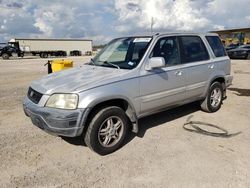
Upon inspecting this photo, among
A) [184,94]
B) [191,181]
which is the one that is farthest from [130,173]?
[184,94]

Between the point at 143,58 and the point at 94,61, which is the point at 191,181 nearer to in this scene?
the point at 143,58

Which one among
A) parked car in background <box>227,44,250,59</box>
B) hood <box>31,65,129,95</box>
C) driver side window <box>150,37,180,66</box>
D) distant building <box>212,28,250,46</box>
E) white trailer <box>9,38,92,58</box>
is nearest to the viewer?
hood <box>31,65,129,95</box>

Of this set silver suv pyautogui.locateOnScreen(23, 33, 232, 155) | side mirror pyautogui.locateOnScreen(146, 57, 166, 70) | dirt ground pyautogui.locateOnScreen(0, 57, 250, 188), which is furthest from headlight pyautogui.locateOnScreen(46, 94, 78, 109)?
side mirror pyautogui.locateOnScreen(146, 57, 166, 70)

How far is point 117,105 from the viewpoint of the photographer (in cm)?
405

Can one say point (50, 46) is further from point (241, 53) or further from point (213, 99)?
point (213, 99)

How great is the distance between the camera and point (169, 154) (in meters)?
3.86

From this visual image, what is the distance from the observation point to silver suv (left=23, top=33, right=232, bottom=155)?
11.5ft

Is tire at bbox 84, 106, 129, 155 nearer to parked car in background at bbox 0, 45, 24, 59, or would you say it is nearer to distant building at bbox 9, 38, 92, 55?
parked car in background at bbox 0, 45, 24, 59

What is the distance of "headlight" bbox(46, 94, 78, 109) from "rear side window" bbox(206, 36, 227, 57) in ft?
11.9

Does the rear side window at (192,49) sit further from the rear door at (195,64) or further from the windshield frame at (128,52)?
the windshield frame at (128,52)

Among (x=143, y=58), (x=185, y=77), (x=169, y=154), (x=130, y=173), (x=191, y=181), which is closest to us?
(x=191, y=181)

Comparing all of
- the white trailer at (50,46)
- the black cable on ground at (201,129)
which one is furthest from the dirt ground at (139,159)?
the white trailer at (50,46)

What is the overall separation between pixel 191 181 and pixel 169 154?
0.75 m

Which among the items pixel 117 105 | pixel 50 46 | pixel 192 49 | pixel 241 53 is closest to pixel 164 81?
pixel 117 105
